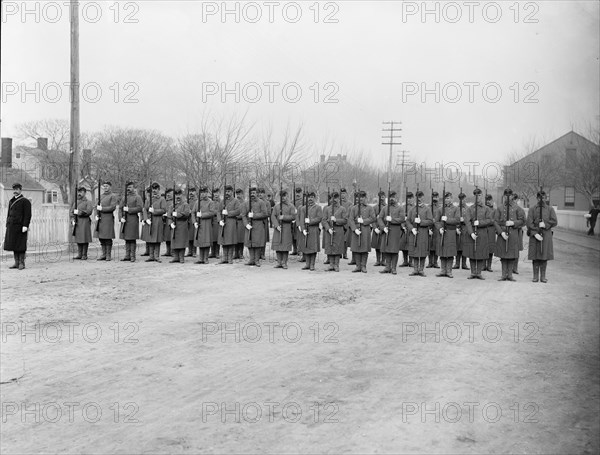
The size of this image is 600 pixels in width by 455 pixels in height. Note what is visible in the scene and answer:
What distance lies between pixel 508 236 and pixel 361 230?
10.2 feet

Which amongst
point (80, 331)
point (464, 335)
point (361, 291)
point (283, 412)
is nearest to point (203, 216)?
point (361, 291)

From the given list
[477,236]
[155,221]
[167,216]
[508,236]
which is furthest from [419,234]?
[155,221]

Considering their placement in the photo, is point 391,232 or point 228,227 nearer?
point 391,232

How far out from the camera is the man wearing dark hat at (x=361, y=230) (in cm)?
1404

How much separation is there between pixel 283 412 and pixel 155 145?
34.9 meters

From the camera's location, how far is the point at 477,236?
13406mm

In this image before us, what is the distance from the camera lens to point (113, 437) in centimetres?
428

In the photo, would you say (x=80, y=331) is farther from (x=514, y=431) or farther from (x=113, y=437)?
(x=514, y=431)

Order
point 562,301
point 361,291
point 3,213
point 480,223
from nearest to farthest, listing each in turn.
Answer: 1. point 562,301
2. point 361,291
3. point 480,223
4. point 3,213

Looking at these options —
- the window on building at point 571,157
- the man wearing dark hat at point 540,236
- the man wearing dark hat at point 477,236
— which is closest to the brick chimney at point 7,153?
the man wearing dark hat at point 477,236

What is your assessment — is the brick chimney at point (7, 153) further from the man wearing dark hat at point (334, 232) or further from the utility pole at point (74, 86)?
the man wearing dark hat at point (334, 232)

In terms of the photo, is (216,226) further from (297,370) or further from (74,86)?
(297,370)

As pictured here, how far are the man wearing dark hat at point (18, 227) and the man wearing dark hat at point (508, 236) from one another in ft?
31.5

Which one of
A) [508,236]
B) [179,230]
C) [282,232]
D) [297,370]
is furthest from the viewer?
[179,230]
